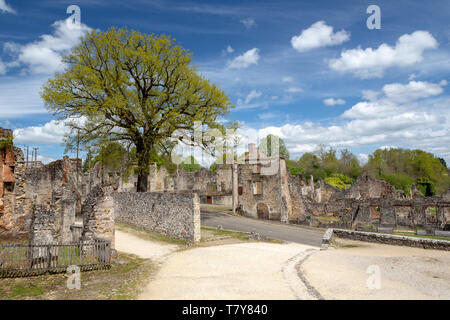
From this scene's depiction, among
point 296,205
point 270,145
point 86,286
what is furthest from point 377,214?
A: point 270,145

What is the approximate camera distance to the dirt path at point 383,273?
8.22m

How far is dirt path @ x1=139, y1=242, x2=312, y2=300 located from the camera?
8.06 meters

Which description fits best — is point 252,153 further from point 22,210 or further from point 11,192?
point 11,192

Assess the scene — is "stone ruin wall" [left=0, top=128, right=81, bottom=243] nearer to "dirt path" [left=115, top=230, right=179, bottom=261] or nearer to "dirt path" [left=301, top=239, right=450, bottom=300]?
"dirt path" [left=115, top=230, right=179, bottom=261]

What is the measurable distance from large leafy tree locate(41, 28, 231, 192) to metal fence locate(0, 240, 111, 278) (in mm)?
11580

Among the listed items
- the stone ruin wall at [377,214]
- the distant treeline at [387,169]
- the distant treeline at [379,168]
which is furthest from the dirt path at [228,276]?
the distant treeline at [387,169]

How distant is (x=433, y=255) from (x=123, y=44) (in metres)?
22.5

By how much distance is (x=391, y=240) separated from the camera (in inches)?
669

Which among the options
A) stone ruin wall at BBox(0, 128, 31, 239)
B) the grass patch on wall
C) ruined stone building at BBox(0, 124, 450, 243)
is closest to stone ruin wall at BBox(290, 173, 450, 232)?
ruined stone building at BBox(0, 124, 450, 243)

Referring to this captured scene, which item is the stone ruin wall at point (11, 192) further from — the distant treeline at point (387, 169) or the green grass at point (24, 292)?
the distant treeline at point (387, 169)

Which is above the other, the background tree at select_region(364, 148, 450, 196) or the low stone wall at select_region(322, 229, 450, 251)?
the background tree at select_region(364, 148, 450, 196)
